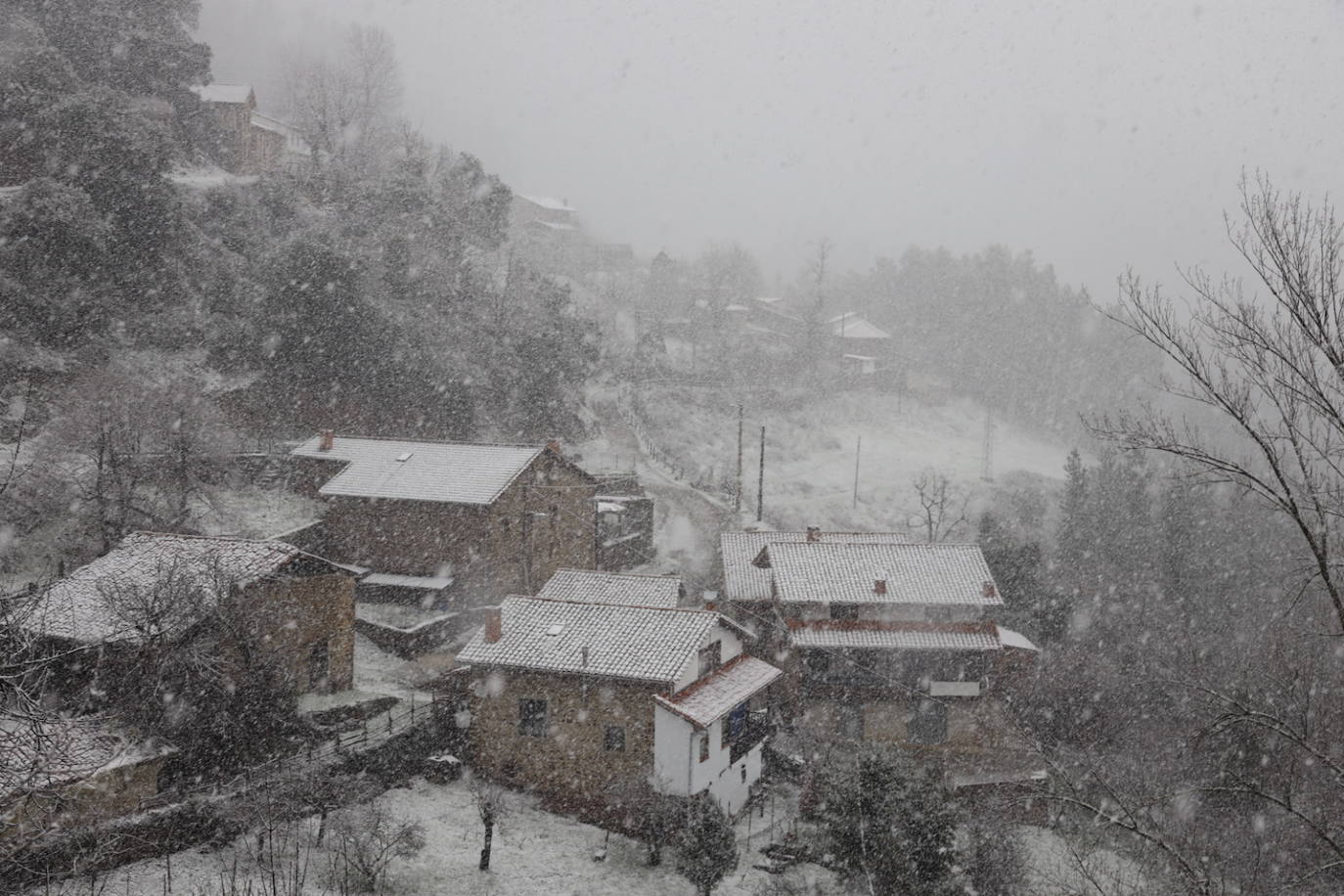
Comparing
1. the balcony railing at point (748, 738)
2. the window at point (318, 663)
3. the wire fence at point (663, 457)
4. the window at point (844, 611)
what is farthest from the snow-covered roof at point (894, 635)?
the wire fence at point (663, 457)

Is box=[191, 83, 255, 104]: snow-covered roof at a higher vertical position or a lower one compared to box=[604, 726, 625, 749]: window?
higher

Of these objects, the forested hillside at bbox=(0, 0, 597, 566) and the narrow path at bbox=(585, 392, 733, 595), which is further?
the narrow path at bbox=(585, 392, 733, 595)

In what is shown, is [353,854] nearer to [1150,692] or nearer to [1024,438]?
[1150,692]

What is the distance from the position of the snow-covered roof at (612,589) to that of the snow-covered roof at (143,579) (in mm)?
7929

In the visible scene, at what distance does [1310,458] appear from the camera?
7273 mm

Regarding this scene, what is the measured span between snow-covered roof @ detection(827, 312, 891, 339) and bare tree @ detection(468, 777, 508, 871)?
52737mm

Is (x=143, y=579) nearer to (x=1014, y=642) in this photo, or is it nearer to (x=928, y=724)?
(x=928, y=724)

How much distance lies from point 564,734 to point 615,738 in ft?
4.12

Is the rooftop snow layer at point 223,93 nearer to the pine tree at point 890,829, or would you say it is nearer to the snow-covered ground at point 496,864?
the snow-covered ground at point 496,864

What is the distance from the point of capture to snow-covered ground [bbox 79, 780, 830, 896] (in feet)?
51.3

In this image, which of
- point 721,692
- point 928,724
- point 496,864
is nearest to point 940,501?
point 928,724

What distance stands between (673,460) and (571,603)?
26280 mm

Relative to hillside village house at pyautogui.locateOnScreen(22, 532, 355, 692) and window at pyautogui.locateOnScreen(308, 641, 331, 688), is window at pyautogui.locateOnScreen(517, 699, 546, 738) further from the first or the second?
window at pyautogui.locateOnScreen(308, 641, 331, 688)

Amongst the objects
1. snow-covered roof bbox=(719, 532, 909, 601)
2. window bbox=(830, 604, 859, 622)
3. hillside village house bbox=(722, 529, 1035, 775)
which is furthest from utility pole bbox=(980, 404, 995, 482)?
window bbox=(830, 604, 859, 622)
